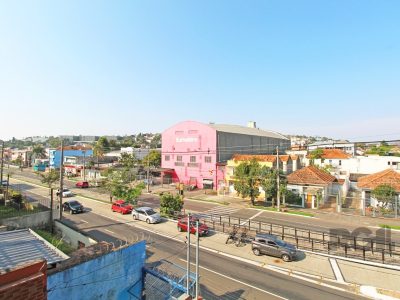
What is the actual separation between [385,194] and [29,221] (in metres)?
38.1

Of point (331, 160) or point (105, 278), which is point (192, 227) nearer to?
point (105, 278)

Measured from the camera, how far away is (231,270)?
19.1 m

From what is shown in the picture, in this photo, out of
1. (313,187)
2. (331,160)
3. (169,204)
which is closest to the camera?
(169,204)

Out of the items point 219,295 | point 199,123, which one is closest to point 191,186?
point 199,123

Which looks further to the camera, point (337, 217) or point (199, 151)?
point (199, 151)

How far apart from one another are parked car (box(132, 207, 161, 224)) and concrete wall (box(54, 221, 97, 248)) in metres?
9.87

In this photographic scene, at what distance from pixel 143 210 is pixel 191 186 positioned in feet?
83.9

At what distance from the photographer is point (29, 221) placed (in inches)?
920

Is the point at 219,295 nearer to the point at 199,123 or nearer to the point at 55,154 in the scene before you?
the point at 199,123

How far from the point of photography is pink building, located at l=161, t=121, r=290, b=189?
5741cm

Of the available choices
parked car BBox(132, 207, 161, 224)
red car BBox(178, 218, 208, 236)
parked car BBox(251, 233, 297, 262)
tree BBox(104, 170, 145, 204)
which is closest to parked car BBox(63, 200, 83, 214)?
tree BBox(104, 170, 145, 204)

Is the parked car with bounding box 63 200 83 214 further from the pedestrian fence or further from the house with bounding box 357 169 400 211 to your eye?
the house with bounding box 357 169 400 211

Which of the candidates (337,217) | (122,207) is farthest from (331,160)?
(122,207)

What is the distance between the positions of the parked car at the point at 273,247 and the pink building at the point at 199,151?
99.6 ft
